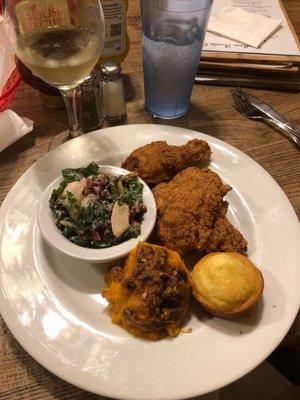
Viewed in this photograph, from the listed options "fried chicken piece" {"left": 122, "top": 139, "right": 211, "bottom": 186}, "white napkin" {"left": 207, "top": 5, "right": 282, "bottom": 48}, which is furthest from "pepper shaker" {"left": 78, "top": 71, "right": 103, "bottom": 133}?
"white napkin" {"left": 207, "top": 5, "right": 282, "bottom": 48}

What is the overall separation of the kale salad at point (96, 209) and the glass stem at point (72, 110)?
276mm

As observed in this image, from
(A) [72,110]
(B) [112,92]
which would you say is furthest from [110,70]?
(A) [72,110]

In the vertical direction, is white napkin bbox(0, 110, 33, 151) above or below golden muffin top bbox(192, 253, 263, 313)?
above

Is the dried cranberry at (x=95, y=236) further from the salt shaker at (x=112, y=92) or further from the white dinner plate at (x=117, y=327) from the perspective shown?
the salt shaker at (x=112, y=92)

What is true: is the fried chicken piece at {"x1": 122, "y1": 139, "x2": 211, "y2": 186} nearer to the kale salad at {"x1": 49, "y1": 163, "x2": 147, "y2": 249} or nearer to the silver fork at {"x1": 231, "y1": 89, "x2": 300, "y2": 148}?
the kale salad at {"x1": 49, "y1": 163, "x2": 147, "y2": 249}

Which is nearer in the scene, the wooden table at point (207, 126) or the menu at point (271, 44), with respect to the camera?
the wooden table at point (207, 126)

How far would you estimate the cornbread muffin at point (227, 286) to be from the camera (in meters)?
0.80

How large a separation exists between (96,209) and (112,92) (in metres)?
0.49

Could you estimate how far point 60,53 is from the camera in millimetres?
1058

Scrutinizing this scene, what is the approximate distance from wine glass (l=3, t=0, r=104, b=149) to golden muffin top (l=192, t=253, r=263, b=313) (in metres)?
0.61

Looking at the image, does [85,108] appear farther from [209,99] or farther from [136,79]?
[209,99]

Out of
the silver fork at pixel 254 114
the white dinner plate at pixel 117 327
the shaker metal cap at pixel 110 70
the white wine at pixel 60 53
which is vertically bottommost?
the white dinner plate at pixel 117 327

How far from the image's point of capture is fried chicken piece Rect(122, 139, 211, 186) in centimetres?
107

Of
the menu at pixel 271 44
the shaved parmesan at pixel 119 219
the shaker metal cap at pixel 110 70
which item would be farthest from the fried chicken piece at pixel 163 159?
the menu at pixel 271 44
